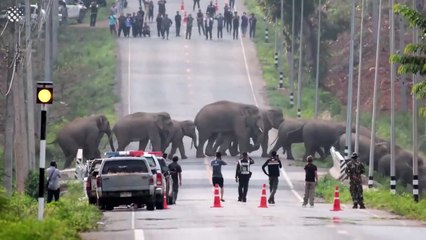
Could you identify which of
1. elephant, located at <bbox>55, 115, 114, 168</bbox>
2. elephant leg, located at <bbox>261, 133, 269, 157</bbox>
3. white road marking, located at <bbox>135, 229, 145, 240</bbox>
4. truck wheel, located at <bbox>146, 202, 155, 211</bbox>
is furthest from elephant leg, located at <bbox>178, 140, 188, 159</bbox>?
white road marking, located at <bbox>135, 229, 145, 240</bbox>

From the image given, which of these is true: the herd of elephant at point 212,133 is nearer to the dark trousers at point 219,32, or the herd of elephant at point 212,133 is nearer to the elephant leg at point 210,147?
the elephant leg at point 210,147

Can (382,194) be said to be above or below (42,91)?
below

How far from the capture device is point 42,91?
3347cm

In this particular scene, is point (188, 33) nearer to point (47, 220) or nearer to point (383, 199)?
point (383, 199)

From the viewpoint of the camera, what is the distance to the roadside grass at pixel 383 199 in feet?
149

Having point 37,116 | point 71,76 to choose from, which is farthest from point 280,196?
point 71,76

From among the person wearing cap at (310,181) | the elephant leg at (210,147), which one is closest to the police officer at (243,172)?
the person wearing cap at (310,181)

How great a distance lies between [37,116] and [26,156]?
19551 millimetres

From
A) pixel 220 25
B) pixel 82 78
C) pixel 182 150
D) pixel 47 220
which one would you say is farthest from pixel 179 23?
pixel 47 220

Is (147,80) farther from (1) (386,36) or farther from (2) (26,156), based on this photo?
(2) (26,156)

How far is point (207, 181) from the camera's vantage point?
62.6 metres

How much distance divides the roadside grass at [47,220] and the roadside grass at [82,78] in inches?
1337

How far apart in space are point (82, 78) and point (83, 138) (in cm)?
2514

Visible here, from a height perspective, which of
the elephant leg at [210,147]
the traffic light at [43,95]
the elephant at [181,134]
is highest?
the traffic light at [43,95]
